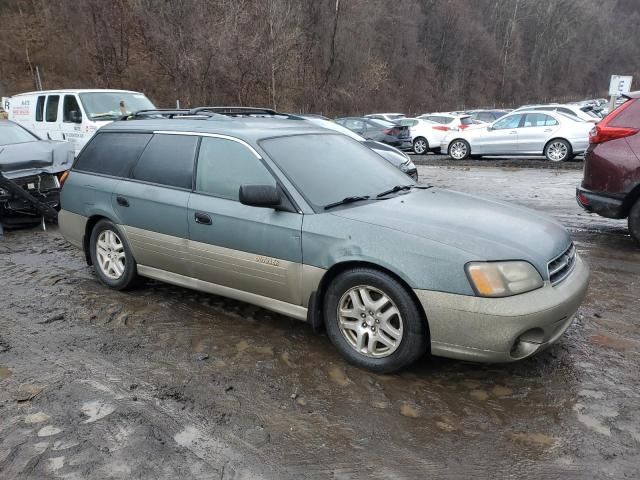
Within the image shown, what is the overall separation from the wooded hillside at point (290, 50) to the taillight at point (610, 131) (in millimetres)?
29576

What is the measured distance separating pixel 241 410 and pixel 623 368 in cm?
246

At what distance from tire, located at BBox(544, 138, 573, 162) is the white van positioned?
421 inches

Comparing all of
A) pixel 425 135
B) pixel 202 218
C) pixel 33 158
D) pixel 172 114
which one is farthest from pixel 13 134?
pixel 425 135

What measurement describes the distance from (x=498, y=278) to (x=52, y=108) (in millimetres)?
→ 11472

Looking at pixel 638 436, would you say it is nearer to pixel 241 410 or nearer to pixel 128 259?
pixel 241 410

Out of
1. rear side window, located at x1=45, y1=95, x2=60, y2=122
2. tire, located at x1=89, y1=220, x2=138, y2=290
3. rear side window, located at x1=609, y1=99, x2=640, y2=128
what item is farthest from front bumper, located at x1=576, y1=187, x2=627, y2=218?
rear side window, located at x1=45, y1=95, x2=60, y2=122

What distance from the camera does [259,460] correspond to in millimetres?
2598

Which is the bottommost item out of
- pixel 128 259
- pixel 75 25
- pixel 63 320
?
pixel 63 320

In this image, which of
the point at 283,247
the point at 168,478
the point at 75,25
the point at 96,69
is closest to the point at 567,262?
the point at 283,247

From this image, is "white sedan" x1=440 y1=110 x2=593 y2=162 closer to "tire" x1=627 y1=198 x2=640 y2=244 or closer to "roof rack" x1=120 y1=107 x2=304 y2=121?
"tire" x1=627 y1=198 x2=640 y2=244

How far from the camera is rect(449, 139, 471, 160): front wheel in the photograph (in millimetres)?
16375

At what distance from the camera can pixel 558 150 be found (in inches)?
575

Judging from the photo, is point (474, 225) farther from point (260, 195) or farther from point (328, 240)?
point (260, 195)

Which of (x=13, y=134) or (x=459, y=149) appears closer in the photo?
(x=13, y=134)
